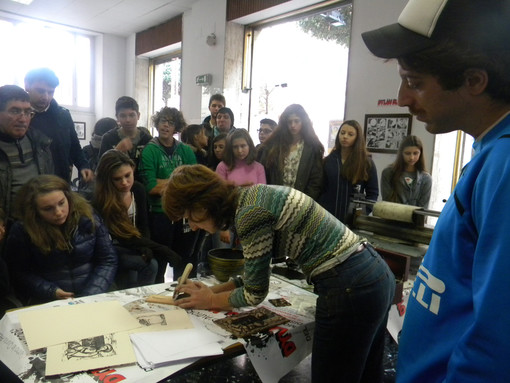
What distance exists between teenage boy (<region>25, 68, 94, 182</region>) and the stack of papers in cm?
170

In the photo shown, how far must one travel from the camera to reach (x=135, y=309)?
1.27 metres

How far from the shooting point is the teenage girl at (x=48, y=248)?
5.55ft

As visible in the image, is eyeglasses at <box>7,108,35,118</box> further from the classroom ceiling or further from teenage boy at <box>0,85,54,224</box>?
the classroom ceiling

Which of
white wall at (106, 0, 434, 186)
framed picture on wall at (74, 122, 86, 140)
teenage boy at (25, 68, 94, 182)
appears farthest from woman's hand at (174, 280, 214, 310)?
framed picture on wall at (74, 122, 86, 140)

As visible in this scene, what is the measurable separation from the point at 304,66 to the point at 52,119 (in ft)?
9.00

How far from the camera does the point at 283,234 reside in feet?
3.75

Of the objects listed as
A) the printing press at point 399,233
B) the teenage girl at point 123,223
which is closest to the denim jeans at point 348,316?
the printing press at point 399,233

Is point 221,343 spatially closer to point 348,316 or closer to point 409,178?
point 348,316

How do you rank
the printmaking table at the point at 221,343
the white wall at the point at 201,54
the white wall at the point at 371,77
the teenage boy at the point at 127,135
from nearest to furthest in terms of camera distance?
the printmaking table at the point at 221,343 → the teenage boy at the point at 127,135 → the white wall at the point at 371,77 → the white wall at the point at 201,54

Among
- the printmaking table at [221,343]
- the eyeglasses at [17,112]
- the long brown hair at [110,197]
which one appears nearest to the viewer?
the printmaking table at [221,343]

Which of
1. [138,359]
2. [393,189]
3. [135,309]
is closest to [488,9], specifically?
[138,359]

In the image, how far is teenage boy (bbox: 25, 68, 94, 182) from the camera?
2.33 meters

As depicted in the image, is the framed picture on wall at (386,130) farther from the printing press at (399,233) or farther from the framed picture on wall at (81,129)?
the framed picture on wall at (81,129)

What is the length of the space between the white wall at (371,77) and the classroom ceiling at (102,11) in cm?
269
